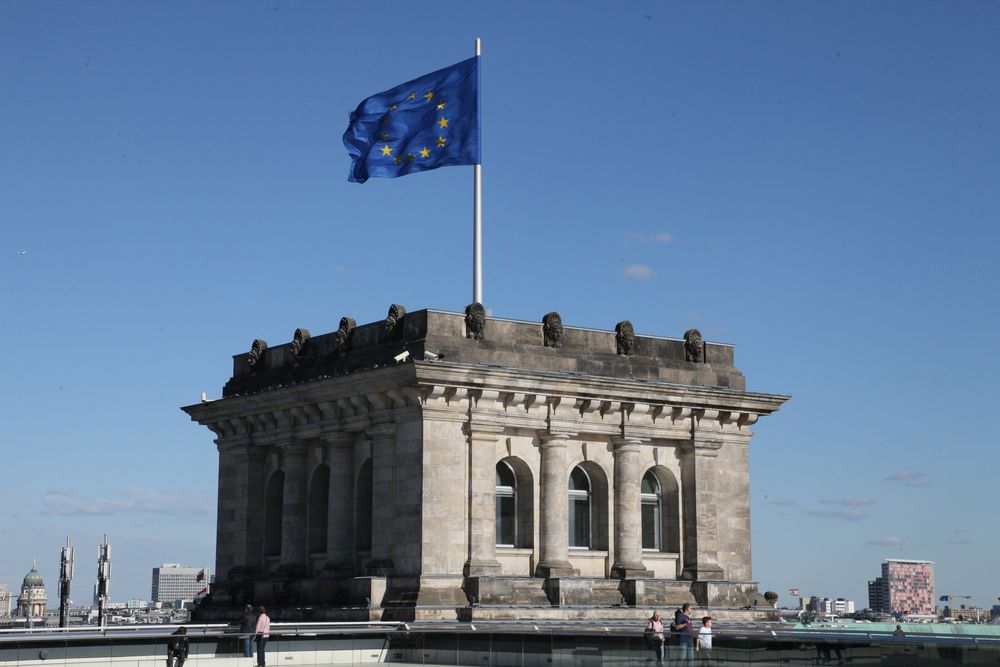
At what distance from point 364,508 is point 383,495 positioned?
260cm

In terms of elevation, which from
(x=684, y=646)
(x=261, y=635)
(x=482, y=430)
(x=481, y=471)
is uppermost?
(x=482, y=430)

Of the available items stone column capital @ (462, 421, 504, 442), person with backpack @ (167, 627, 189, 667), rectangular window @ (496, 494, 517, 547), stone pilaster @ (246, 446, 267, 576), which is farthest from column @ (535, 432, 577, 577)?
person with backpack @ (167, 627, 189, 667)

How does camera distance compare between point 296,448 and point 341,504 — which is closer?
point 341,504

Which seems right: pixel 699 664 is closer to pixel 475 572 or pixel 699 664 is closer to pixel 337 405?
pixel 475 572

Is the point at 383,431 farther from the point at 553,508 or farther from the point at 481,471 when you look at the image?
the point at 553,508

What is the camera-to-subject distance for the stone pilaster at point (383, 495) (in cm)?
4866

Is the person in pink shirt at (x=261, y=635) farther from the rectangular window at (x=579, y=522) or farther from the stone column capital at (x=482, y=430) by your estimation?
the rectangular window at (x=579, y=522)

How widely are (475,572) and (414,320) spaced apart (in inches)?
329

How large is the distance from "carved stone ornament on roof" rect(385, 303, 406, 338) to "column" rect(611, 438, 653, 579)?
27.5 ft

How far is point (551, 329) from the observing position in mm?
51562

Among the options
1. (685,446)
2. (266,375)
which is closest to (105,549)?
(266,375)

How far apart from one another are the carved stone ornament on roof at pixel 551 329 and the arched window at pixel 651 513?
19.9 ft

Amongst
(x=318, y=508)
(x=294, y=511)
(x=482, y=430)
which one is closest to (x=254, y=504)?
(x=294, y=511)

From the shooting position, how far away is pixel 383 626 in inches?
1802
